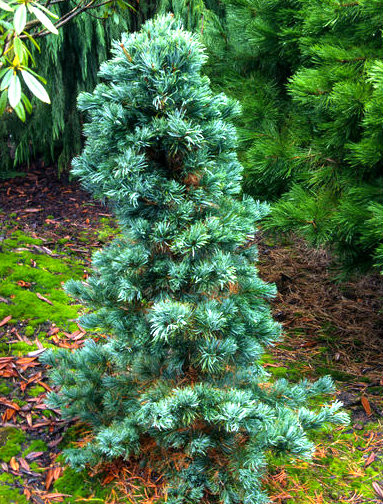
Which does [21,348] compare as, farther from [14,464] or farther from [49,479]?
[49,479]

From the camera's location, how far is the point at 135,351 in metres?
1.85

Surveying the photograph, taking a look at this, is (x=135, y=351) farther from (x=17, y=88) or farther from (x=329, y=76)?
(x=329, y=76)

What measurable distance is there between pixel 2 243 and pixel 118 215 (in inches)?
84.2

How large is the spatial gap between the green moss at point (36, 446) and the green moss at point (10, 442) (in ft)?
0.13

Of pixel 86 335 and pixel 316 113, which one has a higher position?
pixel 316 113

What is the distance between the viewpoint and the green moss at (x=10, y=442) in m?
2.11

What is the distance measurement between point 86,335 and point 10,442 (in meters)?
0.84

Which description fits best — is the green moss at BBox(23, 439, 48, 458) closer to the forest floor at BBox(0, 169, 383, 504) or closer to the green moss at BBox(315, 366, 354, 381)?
the forest floor at BBox(0, 169, 383, 504)

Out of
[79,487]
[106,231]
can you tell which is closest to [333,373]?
[79,487]

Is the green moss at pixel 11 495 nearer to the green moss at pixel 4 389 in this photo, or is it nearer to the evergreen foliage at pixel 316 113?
the green moss at pixel 4 389

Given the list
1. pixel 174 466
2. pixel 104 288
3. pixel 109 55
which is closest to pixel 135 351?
pixel 104 288

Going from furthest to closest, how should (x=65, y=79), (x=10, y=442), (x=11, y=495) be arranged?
(x=65, y=79) < (x=10, y=442) < (x=11, y=495)

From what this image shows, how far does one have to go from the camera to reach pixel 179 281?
67.6 inches

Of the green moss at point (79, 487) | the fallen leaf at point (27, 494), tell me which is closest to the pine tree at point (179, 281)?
the green moss at point (79, 487)
